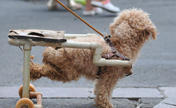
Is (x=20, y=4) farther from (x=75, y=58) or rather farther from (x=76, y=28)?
(x=75, y=58)

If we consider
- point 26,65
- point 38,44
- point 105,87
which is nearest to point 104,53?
point 105,87

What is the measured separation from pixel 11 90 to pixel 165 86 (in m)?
2.05

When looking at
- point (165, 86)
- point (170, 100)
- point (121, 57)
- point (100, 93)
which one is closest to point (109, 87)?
point (100, 93)

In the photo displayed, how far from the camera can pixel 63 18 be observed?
889 cm

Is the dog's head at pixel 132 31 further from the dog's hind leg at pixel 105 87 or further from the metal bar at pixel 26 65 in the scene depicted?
the metal bar at pixel 26 65

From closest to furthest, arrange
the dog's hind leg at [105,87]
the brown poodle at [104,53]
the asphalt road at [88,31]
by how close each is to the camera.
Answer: the brown poodle at [104,53], the dog's hind leg at [105,87], the asphalt road at [88,31]

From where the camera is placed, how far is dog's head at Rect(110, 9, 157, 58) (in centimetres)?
356

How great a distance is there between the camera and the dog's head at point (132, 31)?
3.56 metres

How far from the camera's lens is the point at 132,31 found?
11.7 ft

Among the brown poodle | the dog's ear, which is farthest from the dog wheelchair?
the dog's ear

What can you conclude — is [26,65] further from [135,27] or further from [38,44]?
[135,27]

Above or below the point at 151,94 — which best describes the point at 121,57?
above

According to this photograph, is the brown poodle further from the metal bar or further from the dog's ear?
the metal bar

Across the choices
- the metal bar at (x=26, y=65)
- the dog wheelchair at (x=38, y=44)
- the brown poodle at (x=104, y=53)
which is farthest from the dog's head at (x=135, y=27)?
the metal bar at (x=26, y=65)
